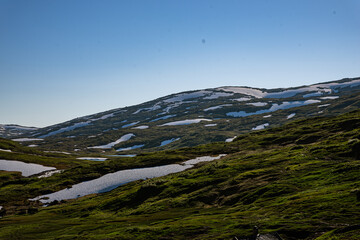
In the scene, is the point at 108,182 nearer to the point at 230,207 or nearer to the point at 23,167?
the point at 230,207

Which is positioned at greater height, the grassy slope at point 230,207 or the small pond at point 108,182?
the grassy slope at point 230,207

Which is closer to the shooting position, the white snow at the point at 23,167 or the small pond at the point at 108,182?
the small pond at the point at 108,182

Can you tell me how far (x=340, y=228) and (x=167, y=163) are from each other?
3132 inches

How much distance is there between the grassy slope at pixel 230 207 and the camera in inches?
872

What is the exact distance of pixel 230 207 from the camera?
35.0 m

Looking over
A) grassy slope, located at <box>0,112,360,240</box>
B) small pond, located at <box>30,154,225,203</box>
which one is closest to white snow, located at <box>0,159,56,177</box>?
small pond, located at <box>30,154,225,203</box>

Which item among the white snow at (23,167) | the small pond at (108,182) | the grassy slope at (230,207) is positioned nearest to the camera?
the grassy slope at (230,207)

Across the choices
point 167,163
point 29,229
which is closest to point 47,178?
point 167,163

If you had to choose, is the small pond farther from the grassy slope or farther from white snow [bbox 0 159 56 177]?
white snow [bbox 0 159 56 177]

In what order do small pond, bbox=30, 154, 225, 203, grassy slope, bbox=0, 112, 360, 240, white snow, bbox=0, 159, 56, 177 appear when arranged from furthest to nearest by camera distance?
white snow, bbox=0, 159, 56, 177 → small pond, bbox=30, 154, 225, 203 → grassy slope, bbox=0, 112, 360, 240

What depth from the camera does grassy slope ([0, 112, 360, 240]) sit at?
22.1 metres

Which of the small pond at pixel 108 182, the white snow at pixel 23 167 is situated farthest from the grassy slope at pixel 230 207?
the white snow at pixel 23 167

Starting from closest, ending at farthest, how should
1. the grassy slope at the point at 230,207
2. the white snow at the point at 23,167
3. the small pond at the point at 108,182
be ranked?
the grassy slope at the point at 230,207 → the small pond at the point at 108,182 → the white snow at the point at 23,167

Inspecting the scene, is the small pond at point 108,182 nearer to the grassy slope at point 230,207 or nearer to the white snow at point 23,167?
the grassy slope at point 230,207
